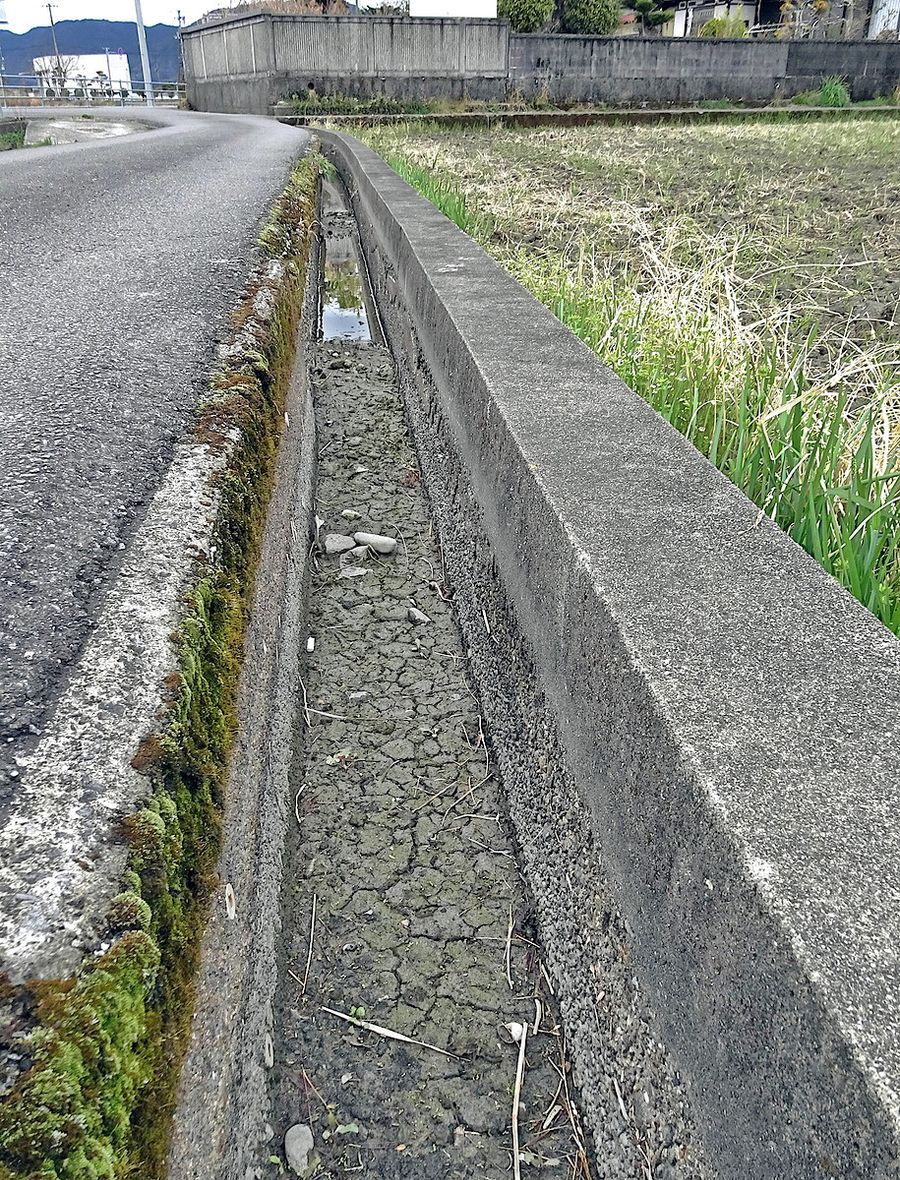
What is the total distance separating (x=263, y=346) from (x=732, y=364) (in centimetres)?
143

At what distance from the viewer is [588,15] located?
26.2 metres

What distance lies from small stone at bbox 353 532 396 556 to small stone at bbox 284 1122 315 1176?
178 centimetres

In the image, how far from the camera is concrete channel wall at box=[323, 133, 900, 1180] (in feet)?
2.31

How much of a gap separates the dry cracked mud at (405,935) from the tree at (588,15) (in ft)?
97.4

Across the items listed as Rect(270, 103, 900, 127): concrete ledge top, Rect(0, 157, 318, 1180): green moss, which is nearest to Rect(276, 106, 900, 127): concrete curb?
Rect(270, 103, 900, 127): concrete ledge top

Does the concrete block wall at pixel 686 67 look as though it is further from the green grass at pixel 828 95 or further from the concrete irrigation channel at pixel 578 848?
the concrete irrigation channel at pixel 578 848

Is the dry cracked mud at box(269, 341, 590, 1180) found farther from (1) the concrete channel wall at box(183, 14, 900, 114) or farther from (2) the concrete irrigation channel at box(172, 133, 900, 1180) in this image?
(1) the concrete channel wall at box(183, 14, 900, 114)

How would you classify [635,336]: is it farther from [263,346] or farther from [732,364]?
[263,346]

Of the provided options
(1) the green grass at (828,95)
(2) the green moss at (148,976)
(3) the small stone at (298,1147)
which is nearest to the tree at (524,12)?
(1) the green grass at (828,95)

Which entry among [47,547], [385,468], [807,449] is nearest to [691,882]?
[47,547]

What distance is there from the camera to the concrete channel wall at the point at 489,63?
1916 centimetres

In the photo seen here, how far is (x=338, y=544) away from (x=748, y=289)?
2626mm

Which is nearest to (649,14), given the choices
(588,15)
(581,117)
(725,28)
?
(725,28)

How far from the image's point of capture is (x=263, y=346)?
2646 millimetres
